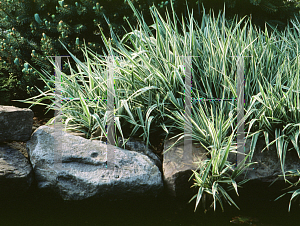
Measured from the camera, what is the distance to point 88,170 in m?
2.12

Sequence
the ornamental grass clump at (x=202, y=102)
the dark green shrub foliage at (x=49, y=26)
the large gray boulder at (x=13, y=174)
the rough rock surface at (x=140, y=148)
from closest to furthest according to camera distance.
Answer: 1. the large gray boulder at (x=13, y=174)
2. the ornamental grass clump at (x=202, y=102)
3. the rough rock surface at (x=140, y=148)
4. the dark green shrub foliage at (x=49, y=26)

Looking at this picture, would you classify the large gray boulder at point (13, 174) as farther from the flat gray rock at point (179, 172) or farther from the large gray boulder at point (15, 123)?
the flat gray rock at point (179, 172)

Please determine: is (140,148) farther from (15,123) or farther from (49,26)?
(49,26)

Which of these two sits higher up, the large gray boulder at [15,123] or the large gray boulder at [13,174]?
the large gray boulder at [15,123]

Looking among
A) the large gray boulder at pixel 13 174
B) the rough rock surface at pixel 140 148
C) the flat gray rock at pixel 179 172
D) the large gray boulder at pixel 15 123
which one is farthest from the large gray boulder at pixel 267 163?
the large gray boulder at pixel 15 123

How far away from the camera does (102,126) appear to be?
2268 mm

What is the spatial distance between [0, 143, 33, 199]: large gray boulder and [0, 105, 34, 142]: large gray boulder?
0.13m

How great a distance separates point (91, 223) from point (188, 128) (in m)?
1.01

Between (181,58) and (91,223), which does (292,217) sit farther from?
(181,58)

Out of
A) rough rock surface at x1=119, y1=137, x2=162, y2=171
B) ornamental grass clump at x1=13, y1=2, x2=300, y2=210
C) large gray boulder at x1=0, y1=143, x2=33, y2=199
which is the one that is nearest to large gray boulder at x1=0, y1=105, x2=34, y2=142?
large gray boulder at x1=0, y1=143, x2=33, y2=199

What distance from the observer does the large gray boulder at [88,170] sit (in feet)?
6.75

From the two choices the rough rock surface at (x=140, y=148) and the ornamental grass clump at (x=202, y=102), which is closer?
the ornamental grass clump at (x=202, y=102)

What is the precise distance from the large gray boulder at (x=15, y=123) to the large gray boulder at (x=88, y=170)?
0.43 feet

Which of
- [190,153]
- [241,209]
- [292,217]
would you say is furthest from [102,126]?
[292,217]
